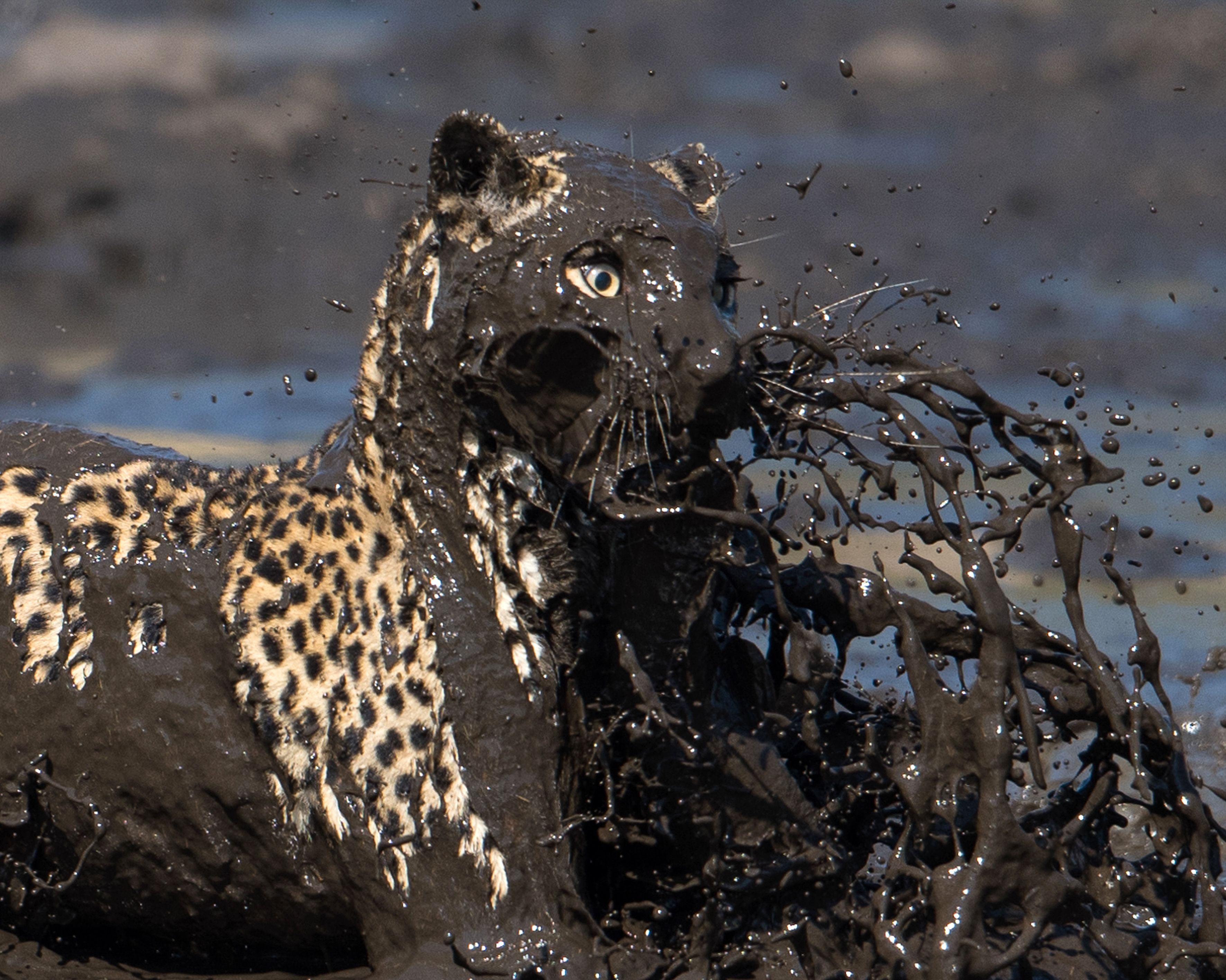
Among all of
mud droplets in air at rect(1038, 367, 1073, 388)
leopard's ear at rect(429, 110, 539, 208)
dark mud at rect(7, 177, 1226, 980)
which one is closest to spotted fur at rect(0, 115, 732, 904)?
leopard's ear at rect(429, 110, 539, 208)

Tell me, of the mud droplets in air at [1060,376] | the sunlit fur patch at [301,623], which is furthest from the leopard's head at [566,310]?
the mud droplets in air at [1060,376]

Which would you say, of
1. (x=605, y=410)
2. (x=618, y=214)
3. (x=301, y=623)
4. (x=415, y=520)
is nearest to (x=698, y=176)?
(x=618, y=214)

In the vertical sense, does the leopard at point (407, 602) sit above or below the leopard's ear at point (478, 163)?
below

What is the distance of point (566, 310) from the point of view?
4090 mm

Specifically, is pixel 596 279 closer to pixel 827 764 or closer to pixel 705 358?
pixel 705 358

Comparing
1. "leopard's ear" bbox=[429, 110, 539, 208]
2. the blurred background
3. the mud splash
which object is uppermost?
the blurred background

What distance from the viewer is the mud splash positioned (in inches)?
172

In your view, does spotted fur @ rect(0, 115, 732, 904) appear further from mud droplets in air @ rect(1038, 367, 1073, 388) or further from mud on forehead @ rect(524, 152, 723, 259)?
mud droplets in air @ rect(1038, 367, 1073, 388)

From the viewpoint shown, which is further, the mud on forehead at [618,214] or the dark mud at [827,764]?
the dark mud at [827,764]

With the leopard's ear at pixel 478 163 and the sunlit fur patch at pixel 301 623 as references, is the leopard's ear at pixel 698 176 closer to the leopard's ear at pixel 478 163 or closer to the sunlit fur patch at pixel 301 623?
the leopard's ear at pixel 478 163

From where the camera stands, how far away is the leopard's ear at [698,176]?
15.3ft

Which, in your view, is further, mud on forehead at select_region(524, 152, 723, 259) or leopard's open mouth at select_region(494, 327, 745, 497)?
mud on forehead at select_region(524, 152, 723, 259)


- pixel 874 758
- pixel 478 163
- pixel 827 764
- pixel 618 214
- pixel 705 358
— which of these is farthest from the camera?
pixel 827 764

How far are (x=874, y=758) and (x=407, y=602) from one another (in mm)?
1298
